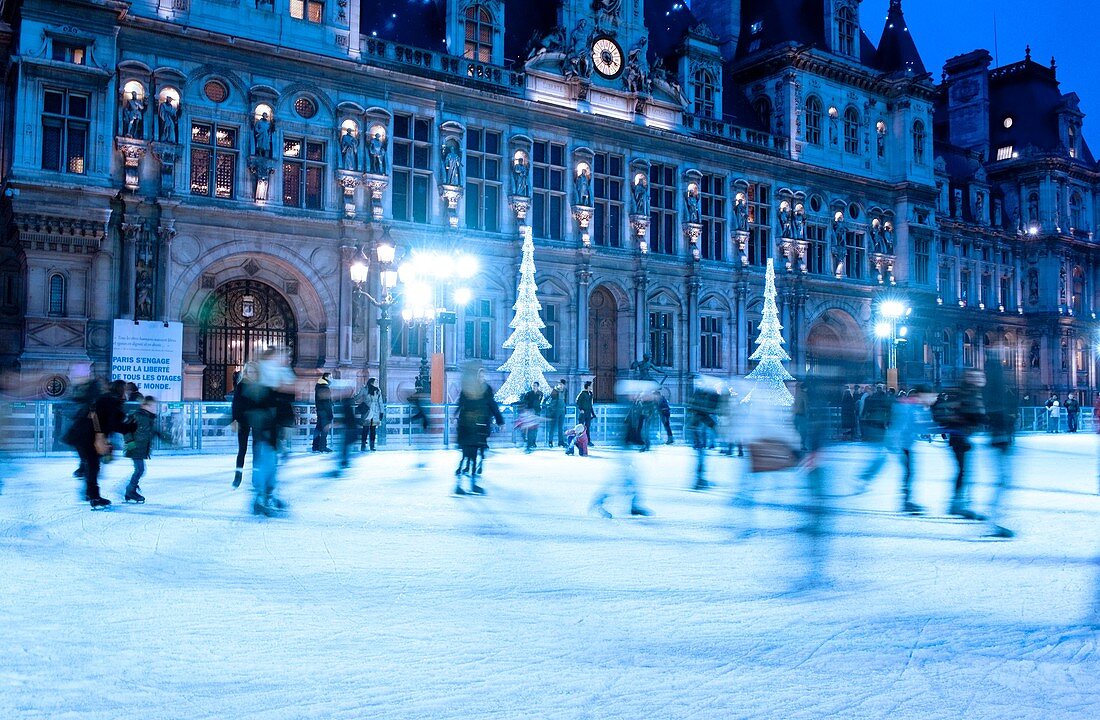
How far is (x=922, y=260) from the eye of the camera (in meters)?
45.2

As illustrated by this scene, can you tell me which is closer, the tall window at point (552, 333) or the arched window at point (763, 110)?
the tall window at point (552, 333)

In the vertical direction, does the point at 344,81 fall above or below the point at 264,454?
above

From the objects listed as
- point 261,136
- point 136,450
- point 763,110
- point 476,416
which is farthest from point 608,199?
point 136,450

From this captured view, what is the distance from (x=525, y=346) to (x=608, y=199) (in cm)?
779

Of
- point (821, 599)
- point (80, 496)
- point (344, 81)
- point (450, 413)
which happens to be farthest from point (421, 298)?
point (821, 599)

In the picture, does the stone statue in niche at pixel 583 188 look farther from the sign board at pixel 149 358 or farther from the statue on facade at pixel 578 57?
the sign board at pixel 149 358

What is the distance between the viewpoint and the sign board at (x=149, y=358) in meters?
24.6

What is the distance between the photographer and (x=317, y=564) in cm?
833

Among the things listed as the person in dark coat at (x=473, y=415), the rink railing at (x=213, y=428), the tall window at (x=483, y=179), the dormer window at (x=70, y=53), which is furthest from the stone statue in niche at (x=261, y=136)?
the person in dark coat at (x=473, y=415)

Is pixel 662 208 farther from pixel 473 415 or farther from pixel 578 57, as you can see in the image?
pixel 473 415

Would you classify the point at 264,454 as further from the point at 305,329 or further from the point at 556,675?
the point at 305,329

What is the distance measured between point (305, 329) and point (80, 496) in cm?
1609

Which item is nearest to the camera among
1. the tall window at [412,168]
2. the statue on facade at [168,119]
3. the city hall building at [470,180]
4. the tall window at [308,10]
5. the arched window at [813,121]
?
the city hall building at [470,180]

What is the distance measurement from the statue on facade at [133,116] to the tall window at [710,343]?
2021cm
